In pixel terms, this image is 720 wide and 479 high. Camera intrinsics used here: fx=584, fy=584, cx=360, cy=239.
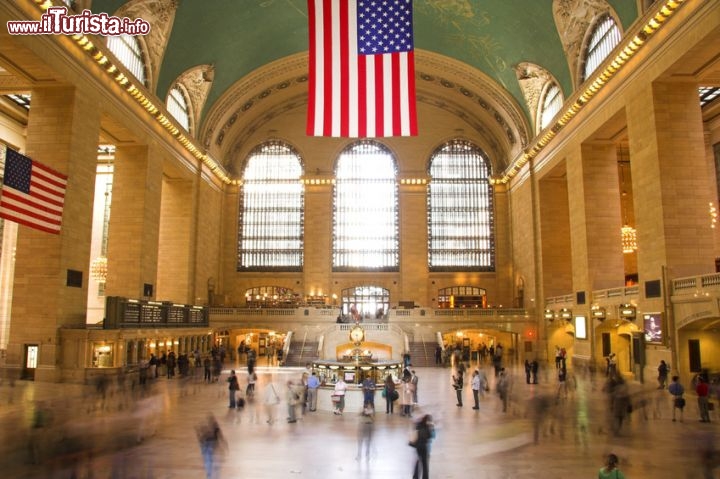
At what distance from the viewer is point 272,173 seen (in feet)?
146

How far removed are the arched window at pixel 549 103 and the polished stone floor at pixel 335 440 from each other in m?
18.8

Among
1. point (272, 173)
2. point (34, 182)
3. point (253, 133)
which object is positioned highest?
point (253, 133)

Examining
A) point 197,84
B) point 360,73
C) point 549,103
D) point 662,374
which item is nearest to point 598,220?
point 549,103

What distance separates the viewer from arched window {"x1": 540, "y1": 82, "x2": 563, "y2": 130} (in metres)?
31.2

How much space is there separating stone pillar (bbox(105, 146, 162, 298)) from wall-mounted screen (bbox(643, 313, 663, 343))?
21796mm

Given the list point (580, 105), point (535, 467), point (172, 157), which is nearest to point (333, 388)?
point (535, 467)

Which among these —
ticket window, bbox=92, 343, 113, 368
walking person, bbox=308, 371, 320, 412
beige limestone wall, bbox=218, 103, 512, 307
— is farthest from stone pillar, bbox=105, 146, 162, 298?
walking person, bbox=308, 371, 320, 412

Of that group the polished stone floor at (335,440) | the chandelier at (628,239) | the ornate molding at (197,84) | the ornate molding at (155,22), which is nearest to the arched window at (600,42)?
the chandelier at (628,239)

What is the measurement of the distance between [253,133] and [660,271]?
3154 cm

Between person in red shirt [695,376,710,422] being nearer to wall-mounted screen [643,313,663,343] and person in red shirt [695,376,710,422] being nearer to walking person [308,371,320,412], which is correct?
wall-mounted screen [643,313,663,343]

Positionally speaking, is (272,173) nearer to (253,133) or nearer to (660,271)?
(253,133)

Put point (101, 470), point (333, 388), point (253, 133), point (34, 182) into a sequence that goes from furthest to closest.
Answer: point (253, 133) → point (34, 182) → point (333, 388) → point (101, 470)

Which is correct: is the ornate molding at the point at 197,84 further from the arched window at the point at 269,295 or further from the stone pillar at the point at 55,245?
the arched window at the point at 269,295

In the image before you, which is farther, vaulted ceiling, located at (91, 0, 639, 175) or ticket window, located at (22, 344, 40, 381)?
vaulted ceiling, located at (91, 0, 639, 175)
